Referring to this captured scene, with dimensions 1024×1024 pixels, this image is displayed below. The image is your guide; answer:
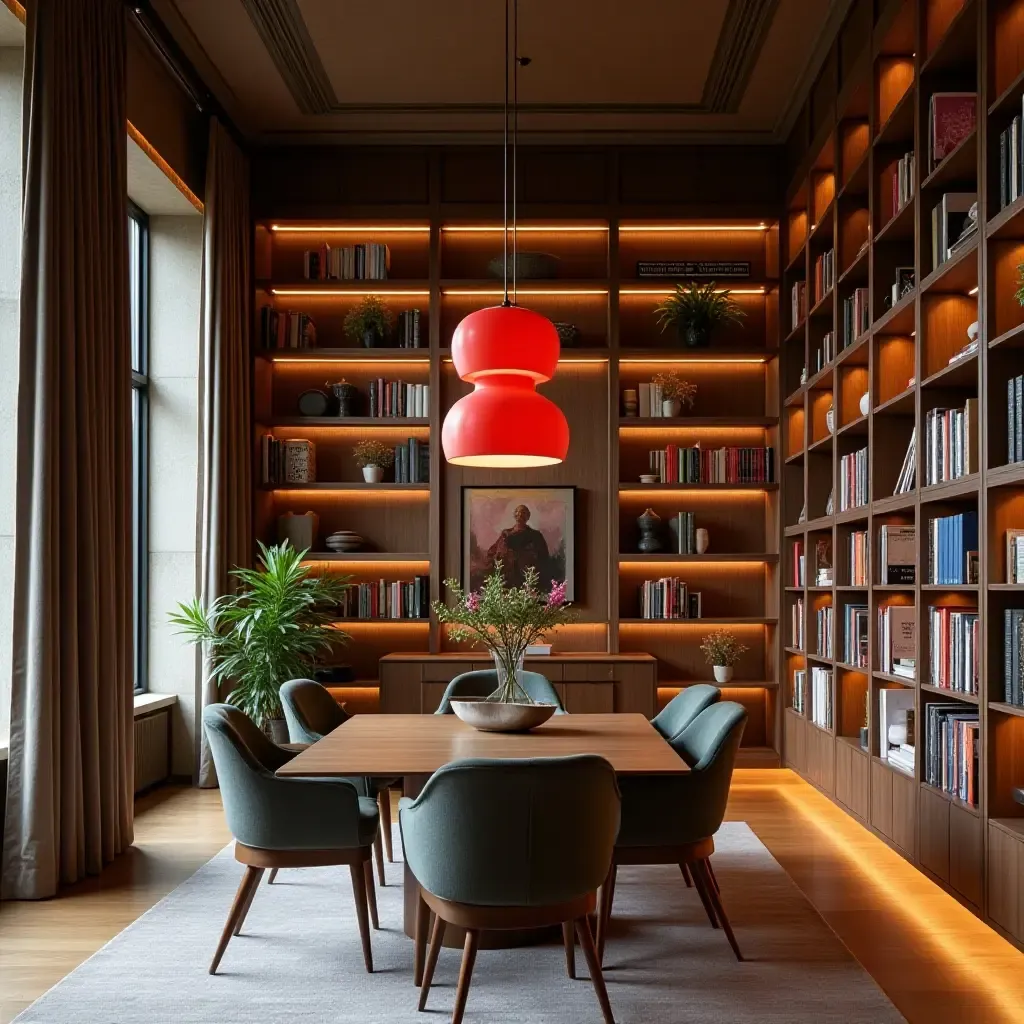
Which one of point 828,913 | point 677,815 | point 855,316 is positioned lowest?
point 828,913

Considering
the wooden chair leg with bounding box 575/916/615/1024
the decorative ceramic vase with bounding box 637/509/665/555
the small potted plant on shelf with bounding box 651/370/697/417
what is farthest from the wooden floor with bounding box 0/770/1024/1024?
the small potted plant on shelf with bounding box 651/370/697/417

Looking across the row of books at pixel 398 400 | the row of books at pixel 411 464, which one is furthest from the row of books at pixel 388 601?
the row of books at pixel 398 400

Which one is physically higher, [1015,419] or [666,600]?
[1015,419]

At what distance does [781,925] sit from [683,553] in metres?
3.77

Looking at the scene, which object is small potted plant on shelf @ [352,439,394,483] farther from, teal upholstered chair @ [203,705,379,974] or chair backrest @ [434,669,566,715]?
teal upholstered chair @ [203,705,379,974]

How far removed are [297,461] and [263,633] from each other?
1.53 metres

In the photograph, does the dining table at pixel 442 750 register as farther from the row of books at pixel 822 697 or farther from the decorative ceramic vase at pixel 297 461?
the decorative ceramic vase at pixel 297 461

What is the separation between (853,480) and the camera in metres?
6.14

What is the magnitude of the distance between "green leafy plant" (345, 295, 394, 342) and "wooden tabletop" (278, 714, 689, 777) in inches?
141

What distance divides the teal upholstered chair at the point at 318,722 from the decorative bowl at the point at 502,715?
572 millimetres

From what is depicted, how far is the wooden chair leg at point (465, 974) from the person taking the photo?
310 centimetres

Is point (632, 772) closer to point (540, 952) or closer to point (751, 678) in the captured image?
point (540, 952)

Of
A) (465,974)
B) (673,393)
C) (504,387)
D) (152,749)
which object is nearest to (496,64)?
(673,393)

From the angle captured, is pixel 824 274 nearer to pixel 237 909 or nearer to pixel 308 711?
pixel 308 711
